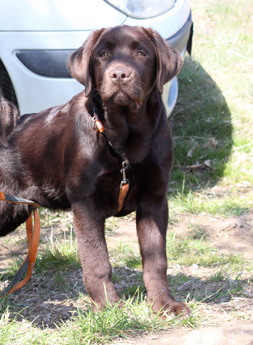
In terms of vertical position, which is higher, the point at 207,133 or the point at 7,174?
the point at 7,174

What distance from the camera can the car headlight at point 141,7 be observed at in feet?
15.3

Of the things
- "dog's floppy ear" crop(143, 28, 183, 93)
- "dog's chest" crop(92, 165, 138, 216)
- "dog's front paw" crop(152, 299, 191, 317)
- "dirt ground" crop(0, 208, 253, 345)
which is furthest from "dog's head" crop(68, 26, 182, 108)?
"dirt ground" crop(0, 208, 253, 345)

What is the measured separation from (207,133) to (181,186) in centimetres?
122

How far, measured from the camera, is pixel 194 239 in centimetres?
463

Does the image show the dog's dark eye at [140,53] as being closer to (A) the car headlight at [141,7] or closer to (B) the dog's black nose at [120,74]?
(B) the dog's black nose at [120,74]

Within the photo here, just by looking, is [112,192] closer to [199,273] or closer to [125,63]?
[125,63]

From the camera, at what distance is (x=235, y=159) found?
618cm

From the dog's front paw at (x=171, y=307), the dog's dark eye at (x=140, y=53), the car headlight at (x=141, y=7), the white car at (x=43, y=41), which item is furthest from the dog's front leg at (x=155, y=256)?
the car headlight at (x=141, y=7)

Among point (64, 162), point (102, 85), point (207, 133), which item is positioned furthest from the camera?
point (207, 133)

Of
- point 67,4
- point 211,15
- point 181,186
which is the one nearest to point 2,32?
point 67,4

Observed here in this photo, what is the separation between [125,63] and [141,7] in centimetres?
188

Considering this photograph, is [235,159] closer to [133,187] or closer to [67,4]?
[67,4]

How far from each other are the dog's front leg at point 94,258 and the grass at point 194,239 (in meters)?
0.12

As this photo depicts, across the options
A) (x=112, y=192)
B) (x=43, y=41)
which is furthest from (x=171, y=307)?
(x=43, y=41)
